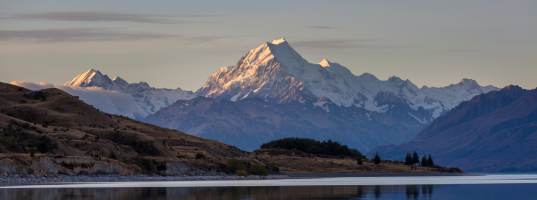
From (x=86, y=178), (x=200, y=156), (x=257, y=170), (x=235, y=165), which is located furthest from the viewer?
(x=200, y=156)

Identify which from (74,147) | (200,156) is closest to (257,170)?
(200,156)

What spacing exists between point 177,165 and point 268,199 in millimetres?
84646

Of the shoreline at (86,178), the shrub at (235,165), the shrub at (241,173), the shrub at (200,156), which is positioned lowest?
the shoreline at (86,178)

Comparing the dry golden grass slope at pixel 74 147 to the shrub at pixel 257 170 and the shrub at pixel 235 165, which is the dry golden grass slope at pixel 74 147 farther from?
the shrub at pixel 257 170

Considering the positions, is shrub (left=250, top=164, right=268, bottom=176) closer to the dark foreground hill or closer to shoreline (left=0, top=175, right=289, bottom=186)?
the dark foreground hill

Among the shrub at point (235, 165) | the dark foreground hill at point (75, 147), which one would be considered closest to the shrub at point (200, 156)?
the dark foreground hill at point (75, 147)

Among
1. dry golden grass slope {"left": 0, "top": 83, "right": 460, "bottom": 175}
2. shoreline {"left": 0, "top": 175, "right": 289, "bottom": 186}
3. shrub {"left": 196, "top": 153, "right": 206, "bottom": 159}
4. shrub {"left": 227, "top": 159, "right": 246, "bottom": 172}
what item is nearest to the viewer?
shoreline {"left": 0, "top": 175, "right": 289, "bottom": 186}

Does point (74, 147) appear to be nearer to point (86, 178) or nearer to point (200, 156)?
point (86, 178)

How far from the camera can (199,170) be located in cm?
16538

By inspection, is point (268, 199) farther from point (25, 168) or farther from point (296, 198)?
point (25, 168)

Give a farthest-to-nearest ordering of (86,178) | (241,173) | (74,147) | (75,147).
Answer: (241,173)
(75,147)
(74,147)
(86,178)

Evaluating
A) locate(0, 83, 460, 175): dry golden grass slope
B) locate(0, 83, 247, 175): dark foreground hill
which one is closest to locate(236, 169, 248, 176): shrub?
locate(0, 83, 460, 175): dry golden grass slope

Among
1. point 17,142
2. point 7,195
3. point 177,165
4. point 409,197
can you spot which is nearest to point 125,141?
point 177,165

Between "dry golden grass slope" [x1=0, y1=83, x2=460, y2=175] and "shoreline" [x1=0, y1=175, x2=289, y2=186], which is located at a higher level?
"dry golden grass slope" [x1=0, y1=83, x2=460, y2=175]
